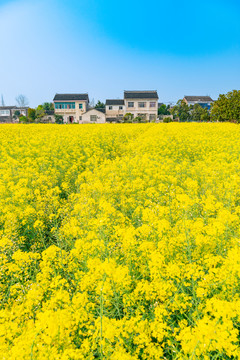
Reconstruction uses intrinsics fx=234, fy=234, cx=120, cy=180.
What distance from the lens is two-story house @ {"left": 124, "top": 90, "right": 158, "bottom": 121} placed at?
59.4 m

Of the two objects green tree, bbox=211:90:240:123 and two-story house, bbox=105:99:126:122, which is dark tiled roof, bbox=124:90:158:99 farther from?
green tree, bbox=211:90:240:123

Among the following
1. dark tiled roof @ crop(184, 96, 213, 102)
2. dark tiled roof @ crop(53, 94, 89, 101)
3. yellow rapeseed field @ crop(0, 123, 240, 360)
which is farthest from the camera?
dark tiled roof @ crop(184, 96, 213, 102)

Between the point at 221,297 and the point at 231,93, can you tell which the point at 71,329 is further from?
the point at 231,93

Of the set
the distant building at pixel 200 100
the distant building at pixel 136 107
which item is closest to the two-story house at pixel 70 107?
the distant building at pixel 136 107

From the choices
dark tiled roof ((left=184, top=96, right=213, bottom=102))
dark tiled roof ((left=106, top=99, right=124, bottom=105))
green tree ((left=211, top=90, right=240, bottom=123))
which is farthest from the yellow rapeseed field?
dark tiled roof ((left=184, top=96, right=213, bottom=102))

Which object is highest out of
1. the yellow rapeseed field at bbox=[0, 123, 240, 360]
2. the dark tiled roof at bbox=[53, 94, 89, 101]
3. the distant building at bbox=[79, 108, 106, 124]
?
the dark tiled roof at bbox=[53, 94, 89, 101]

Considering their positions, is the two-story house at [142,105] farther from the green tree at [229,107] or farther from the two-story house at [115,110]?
the green tree at [229,107]

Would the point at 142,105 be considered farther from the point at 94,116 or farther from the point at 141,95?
the point at 94,116

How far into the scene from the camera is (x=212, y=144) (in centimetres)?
1173

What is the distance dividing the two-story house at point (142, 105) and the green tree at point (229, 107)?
19776 millimetres

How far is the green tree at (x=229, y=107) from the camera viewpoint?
1486 inches

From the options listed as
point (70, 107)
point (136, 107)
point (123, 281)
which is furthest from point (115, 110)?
point (123, 281)

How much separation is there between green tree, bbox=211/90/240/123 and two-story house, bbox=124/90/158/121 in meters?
19.8

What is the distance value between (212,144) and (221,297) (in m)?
10.5
